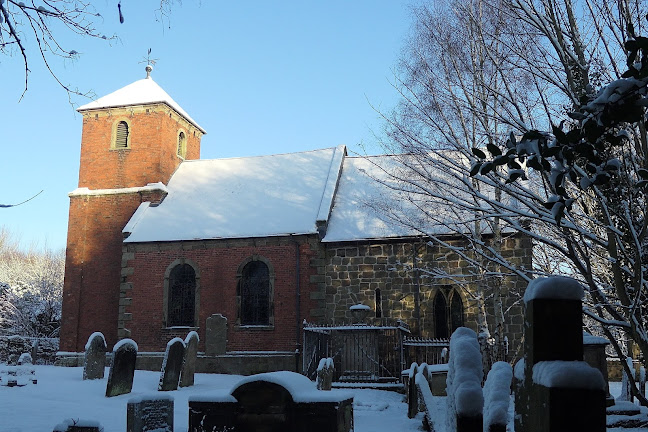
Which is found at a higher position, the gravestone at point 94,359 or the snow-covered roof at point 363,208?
the snow-covered roof at point 363,208

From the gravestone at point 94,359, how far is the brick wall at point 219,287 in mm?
4569

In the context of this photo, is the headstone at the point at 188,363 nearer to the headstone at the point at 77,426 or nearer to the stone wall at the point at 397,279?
the stone wall at the point at 397,279

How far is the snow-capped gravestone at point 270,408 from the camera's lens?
22.9 ft

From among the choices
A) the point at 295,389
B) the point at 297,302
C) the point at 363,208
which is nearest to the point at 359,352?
the point at 297,302

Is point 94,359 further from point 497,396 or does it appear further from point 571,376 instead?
point 571,376

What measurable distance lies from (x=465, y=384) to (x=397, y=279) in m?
14.7

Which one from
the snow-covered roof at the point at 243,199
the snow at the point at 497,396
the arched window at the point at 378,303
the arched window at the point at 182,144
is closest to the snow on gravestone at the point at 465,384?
the snow at the point at 497,396

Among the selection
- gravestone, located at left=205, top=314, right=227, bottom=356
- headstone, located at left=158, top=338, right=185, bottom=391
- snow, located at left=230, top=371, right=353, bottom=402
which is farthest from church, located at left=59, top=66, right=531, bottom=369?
snow, located at left=230, top=371, right=353, bottom=402

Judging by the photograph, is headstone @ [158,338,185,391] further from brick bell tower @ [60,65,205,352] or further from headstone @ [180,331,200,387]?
brick bell tower @ [60,65,205,352]

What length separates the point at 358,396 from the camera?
13633mm

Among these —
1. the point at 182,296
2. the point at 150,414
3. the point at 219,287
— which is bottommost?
the point at 150,414

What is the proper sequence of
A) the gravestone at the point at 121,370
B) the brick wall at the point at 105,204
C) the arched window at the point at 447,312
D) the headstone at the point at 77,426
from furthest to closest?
the brick wall at the point at 105,204, the arched window at the point at 447,312, the gravestone at the point at 121,370, the headstone at the point at 77,426

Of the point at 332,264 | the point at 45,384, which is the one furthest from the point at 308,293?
the point at 45,384

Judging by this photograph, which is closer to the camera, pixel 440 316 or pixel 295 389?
pixel 295 389
